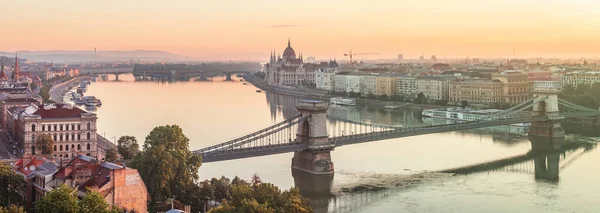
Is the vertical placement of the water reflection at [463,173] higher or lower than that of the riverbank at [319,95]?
lower

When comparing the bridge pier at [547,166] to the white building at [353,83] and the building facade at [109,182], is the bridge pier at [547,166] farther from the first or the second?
the white building at [353,83]

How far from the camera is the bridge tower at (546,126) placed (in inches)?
1045

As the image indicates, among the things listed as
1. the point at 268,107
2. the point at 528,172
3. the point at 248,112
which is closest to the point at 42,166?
the point at 528,172

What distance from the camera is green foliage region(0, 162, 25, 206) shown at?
11916 millimetres

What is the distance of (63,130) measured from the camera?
66.9 feet

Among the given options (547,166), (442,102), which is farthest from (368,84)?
(547,166)

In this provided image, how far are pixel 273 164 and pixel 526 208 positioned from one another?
7.60 meters

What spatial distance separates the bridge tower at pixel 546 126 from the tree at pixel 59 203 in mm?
18809

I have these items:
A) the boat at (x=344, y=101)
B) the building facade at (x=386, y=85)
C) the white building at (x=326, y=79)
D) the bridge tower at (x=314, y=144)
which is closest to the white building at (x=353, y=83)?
the building facade at (x=386, y=85)

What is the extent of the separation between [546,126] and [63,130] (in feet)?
57.0

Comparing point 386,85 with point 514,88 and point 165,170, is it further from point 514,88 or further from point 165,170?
point 165,170

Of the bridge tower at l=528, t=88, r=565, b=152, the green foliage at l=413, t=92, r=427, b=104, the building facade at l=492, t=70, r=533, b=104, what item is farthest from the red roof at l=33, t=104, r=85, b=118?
the building facade at l=492, t=70, r=533, b=104

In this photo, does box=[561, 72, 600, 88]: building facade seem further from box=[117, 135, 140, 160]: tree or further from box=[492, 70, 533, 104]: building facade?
box=[117, 135, 140, 160]: tree

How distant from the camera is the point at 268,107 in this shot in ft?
143
